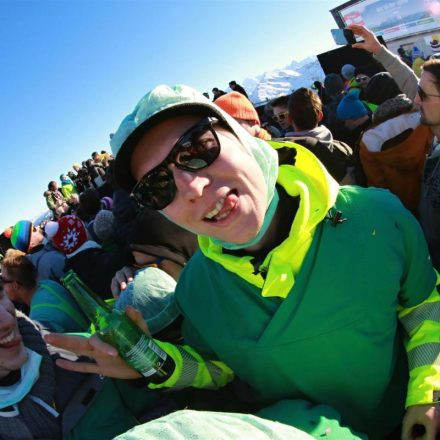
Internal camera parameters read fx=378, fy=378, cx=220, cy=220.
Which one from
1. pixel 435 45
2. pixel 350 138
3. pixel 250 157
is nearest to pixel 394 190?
pixel 350 138

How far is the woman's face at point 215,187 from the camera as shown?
4.14ft

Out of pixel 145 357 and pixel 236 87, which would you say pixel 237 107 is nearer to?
pixel 145 357

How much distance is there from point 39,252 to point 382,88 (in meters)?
4.03

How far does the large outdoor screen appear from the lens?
75.5 ft

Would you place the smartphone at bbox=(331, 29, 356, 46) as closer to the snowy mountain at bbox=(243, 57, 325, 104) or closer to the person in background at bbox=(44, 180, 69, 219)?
the snowy mountain at bbox=(243, 57, 325, 104)

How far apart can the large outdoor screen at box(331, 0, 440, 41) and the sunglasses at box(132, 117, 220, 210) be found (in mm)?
26224

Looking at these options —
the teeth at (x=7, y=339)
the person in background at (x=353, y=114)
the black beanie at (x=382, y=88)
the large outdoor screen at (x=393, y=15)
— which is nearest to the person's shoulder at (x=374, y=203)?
the teeth at (x=7, y=339)

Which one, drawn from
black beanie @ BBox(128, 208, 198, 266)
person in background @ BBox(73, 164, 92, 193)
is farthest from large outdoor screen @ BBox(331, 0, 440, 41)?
black beanie @ BBox(128, 208, 198, 266)

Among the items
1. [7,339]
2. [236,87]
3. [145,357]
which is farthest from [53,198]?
[145,357]

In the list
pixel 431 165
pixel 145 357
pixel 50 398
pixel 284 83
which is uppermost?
pixel 145 357

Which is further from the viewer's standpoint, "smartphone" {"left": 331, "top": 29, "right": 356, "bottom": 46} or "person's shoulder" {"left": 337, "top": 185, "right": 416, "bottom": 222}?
"smartphone" {"left": 331, "top": 29, "right": 356, "bottom": 46}

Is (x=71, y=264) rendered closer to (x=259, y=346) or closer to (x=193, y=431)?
(x=259, y=346)

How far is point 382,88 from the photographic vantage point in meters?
3.96

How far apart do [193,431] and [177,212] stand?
2.67 feet
